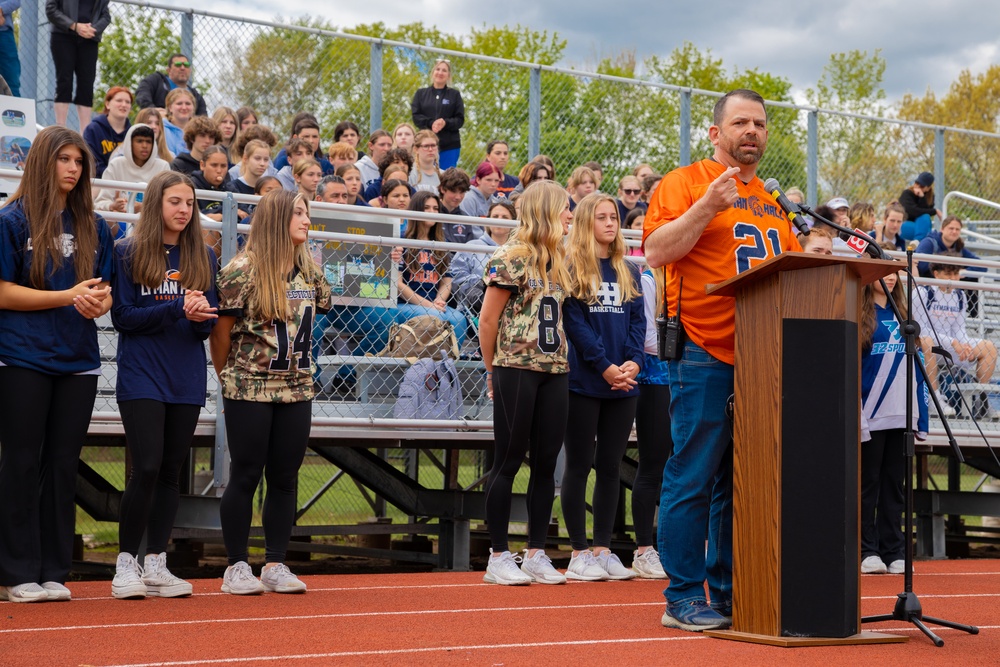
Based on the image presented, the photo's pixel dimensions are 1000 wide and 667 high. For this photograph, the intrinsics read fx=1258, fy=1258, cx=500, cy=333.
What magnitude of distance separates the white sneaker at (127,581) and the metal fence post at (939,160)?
1323cm

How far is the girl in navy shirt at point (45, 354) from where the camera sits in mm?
5996

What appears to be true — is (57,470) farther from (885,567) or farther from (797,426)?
(885,567)

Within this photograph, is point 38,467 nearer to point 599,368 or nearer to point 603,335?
point 599,368

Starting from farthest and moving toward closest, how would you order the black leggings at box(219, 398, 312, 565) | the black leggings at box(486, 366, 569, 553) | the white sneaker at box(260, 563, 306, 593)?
the black leggings at box(486, 366, 569, 553) < the white sneaker at box(260, 563, 306, 593) < the black leggings at box(219, 398, 312, 565)

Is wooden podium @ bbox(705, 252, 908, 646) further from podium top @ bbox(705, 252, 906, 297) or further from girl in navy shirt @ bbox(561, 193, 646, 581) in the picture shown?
girl in navy shirt @ bbox(561, 193, 646, 581)

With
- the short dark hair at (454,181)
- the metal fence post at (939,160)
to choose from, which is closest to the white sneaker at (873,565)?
the short dark hair at (454,181)

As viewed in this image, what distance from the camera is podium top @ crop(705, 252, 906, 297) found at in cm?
459

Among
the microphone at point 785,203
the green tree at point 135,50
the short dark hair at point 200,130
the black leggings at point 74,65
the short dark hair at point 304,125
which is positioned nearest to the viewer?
the microphone at point 785,203

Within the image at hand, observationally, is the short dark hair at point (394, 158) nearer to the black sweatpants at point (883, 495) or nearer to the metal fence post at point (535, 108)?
the metal fence post at point (535, 108)

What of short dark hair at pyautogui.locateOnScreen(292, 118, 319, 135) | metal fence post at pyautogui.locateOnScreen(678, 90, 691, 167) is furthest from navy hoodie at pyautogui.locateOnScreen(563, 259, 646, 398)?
metal fence post at pyautogui.locateOnScreen(678, 90, 691, 167)

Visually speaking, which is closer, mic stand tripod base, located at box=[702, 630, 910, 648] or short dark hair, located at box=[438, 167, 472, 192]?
mic stand tripod base, located at box=[702, 630, 910, 648]

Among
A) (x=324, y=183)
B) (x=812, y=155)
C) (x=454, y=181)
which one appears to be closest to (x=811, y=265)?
(x=324, y=183)

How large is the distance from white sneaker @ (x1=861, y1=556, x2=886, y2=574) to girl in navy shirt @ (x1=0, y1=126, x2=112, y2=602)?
518cm

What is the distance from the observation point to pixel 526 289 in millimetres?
7180
